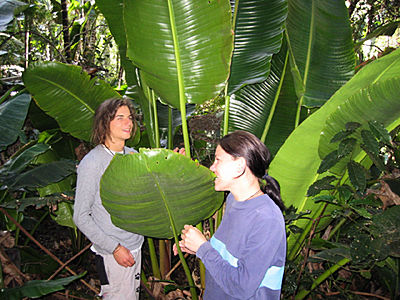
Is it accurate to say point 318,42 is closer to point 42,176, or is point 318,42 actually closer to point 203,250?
point 203,250

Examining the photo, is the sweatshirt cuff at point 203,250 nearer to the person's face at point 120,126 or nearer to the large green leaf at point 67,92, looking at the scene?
the person's face at point 120,126

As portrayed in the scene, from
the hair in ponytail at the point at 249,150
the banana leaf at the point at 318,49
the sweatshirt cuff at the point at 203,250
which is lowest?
the sweatshirt cuff at the point at 203,250

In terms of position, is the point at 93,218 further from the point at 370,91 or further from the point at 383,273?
the point at 383,273

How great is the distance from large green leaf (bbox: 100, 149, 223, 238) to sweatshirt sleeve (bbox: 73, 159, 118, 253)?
0.24 metres

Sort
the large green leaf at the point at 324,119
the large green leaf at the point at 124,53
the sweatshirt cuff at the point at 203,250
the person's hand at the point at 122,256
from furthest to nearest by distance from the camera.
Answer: the large green leaf at the point at 124,53 → the person's hand at the point at 122,256 → the large green leaf at the point at 324,119 → the sweatshirt cuff at the point at 203,250

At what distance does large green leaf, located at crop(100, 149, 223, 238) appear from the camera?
124 cm

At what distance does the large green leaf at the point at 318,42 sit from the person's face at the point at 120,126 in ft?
3.38

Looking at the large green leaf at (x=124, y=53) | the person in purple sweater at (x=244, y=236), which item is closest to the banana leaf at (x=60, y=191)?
the large green leaf at (x=124, y=53)

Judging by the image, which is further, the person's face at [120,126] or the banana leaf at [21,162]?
the banana leaf at [21,162]

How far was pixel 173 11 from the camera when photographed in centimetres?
157

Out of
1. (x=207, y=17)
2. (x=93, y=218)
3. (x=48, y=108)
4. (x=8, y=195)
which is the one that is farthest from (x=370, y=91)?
(x=8, y=195)

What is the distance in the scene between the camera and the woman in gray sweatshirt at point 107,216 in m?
1.67

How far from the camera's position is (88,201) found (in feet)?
5.48

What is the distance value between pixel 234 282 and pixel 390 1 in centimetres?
456
